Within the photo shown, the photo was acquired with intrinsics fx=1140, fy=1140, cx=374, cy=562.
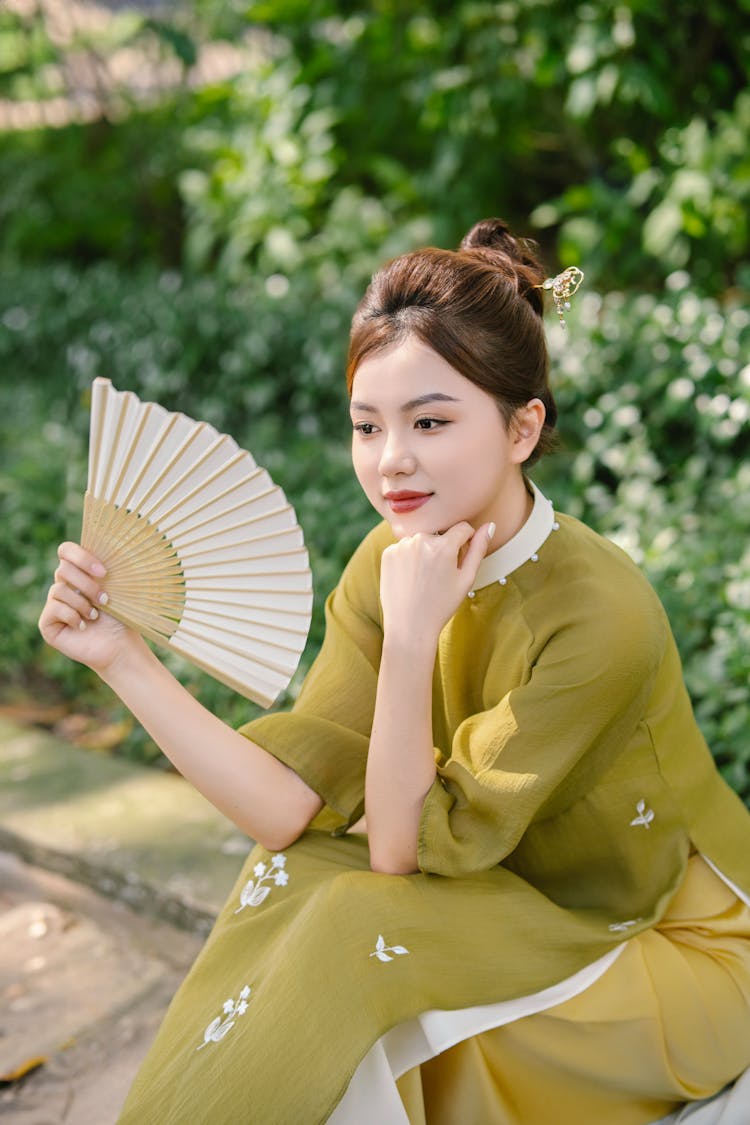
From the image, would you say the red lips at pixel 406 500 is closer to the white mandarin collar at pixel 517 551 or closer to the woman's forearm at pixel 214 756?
the white mandarin collar at pixel 517 551

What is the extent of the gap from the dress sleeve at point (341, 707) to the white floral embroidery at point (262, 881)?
0.12 m

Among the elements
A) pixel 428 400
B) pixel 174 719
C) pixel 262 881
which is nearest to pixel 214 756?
pixel 174 719

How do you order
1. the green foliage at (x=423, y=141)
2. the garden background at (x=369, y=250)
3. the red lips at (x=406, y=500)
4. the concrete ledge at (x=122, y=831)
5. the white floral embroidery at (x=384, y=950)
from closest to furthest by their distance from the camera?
the white floral embroidery at (x=384, y=950) → the red lips at (x=406, y=500) → the concrete ledge at (x=122, y=831) → the garden background at (x=369, y=250) → the green foliage at (x=423, y=141)

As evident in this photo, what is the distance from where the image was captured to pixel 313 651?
3.03 m

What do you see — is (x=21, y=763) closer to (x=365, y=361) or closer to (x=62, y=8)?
(x=365, y=361)

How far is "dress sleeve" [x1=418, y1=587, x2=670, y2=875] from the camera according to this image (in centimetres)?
148

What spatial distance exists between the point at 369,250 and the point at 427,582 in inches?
159

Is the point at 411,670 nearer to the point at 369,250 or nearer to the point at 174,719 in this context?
the point at 174,719

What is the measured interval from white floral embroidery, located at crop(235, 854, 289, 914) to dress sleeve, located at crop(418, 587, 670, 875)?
0.25 m

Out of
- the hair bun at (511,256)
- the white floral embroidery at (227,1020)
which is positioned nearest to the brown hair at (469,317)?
the hair bun at (511,256)

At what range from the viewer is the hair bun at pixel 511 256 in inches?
61.9

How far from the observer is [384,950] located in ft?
4.64

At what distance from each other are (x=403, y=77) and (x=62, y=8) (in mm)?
3007

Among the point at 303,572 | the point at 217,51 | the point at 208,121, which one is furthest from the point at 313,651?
the point at 217,51
